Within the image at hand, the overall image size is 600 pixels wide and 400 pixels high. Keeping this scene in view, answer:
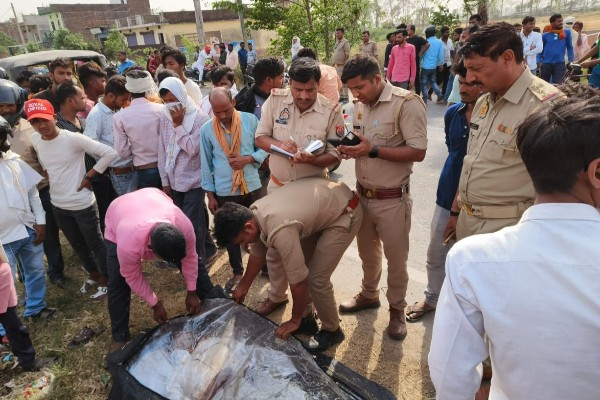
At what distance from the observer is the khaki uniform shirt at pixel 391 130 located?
248cm

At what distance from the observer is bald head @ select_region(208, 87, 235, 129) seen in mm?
3152

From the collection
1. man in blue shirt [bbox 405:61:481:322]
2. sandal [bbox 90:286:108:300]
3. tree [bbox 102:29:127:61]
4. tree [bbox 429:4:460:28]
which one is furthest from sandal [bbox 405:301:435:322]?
tree [bbox 102:29:127:61]

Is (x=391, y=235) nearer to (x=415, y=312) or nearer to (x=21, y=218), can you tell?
(x=415, y=312)

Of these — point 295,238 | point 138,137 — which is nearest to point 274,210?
point 295,238

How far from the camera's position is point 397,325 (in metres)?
2.79

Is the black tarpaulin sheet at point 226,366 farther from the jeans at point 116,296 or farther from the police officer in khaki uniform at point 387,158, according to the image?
the police officer in khaki uniform at point 387,158

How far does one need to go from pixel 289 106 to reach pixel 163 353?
1727 millimetres

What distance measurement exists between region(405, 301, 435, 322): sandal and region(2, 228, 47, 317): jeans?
283 centimetres

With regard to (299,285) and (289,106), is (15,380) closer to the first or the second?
(299,285)

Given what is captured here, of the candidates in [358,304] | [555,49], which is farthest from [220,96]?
[555,49]

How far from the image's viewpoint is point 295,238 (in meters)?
2.23

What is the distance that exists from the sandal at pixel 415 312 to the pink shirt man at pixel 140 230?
1.50m

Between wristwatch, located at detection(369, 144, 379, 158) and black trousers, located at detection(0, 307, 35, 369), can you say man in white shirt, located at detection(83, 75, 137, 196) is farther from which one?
wristwatch, located at detection(369, 144, 379, 158)

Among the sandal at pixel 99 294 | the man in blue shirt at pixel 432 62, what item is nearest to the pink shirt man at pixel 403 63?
the man in blue shirt at pixel 432 62
